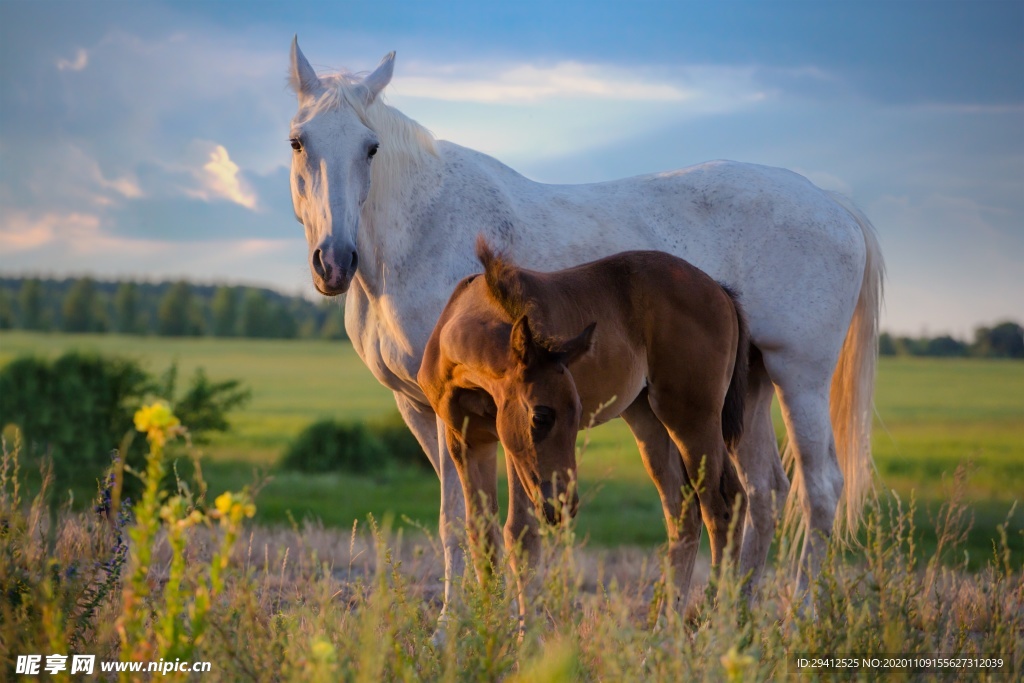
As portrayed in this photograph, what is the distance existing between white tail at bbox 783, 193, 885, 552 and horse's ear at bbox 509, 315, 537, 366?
376 centimetres

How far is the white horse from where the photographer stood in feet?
16.0

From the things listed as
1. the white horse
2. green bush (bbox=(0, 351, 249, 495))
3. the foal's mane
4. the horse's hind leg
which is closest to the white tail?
the white horse

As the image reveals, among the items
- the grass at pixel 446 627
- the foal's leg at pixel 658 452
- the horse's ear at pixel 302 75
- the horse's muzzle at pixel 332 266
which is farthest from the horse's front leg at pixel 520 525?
the horse's ear at pixel 302 75

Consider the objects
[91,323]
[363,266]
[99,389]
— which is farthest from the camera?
[91,323]

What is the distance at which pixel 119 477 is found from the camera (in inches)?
99.3

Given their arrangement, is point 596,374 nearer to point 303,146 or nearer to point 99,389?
point 303,146

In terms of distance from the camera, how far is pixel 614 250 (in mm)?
5625

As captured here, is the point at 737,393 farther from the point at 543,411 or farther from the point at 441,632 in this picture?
the point at 441,632

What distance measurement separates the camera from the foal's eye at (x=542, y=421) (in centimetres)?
336

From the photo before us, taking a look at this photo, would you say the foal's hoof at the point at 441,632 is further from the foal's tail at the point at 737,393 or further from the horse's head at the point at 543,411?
the foal's tail at the point at 737,393

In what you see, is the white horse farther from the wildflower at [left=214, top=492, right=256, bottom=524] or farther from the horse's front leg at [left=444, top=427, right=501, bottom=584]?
the wildflower at [left=214, top=492, right=256, bottom=524]

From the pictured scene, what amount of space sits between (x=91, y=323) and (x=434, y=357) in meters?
40.8

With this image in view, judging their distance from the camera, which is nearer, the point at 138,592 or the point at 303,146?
the point at 138,592

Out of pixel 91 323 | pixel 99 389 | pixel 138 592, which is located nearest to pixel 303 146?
pixel 138 592
